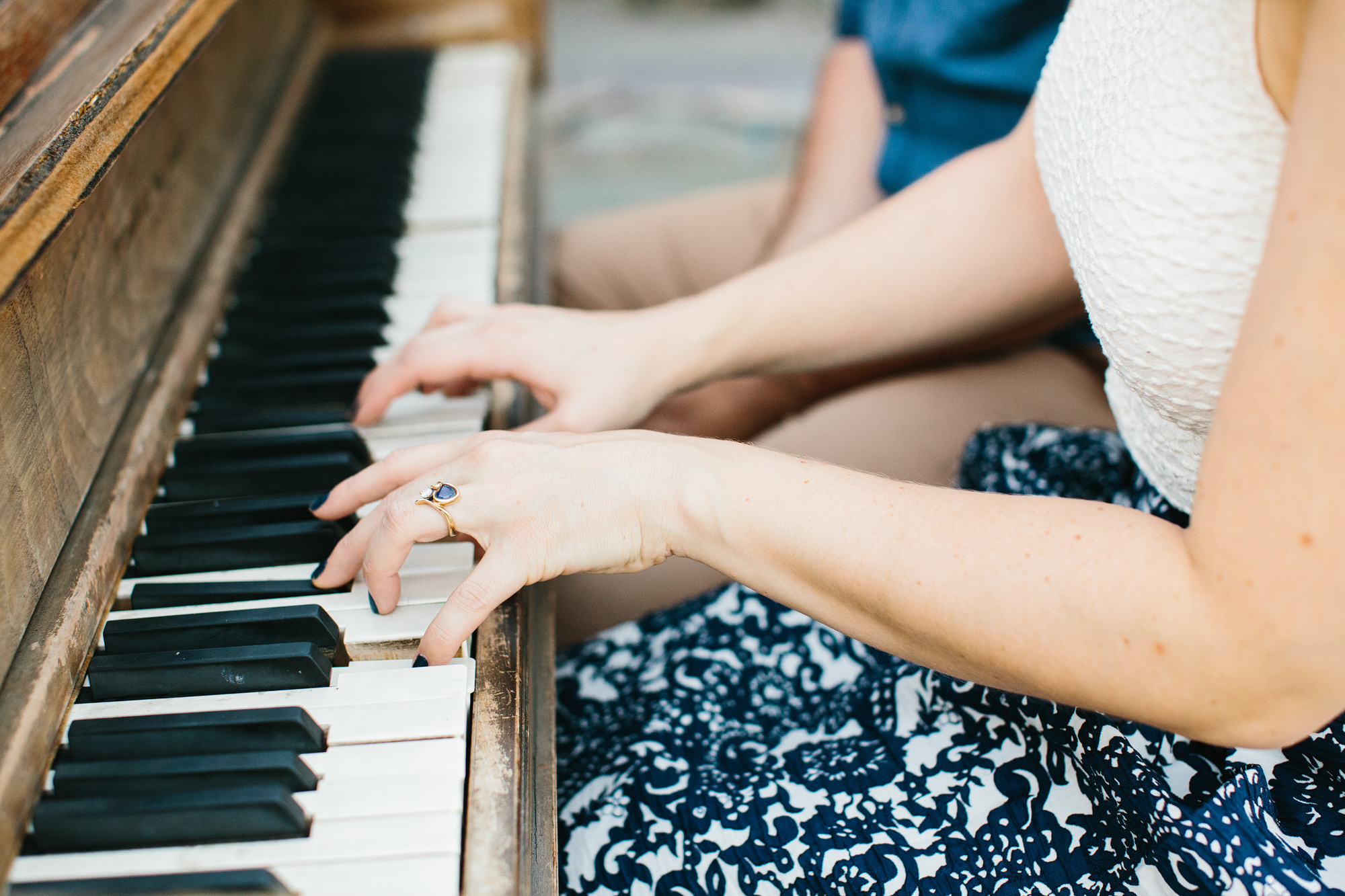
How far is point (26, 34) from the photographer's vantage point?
900 millimetres

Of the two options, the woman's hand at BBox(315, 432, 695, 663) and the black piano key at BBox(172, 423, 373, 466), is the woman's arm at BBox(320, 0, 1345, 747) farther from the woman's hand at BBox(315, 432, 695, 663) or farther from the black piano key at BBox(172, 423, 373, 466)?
the black piano key at BBox(172, 423, 373, 466)

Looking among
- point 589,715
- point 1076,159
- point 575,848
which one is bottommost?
point 575,848

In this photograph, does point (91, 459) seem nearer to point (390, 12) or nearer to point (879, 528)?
point (879, 528)

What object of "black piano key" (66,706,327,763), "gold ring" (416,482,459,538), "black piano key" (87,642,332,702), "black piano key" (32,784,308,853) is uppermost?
"gold ring" (416,482,459,538)

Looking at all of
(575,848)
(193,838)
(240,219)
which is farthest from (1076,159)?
(240,219)

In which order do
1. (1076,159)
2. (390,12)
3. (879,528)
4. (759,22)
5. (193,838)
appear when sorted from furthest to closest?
(759,22), (390,12), (1076,159), (879,528), (193,838)

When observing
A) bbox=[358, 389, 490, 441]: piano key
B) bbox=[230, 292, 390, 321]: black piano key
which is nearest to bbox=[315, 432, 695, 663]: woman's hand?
bbox=[358, 389, 490, 441]: piano key

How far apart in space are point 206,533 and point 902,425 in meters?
0.79

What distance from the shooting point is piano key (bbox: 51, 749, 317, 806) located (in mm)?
605

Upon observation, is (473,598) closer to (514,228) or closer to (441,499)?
(441,499)

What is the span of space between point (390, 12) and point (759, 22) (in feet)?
10.1

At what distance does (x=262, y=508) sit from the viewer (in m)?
0.83

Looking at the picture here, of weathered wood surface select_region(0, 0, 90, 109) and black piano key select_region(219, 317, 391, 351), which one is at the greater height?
weathered wood surface select_region(0, 0, 90, 109)

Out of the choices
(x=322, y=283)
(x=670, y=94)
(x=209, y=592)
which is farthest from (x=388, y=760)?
(x=670, y=94)
